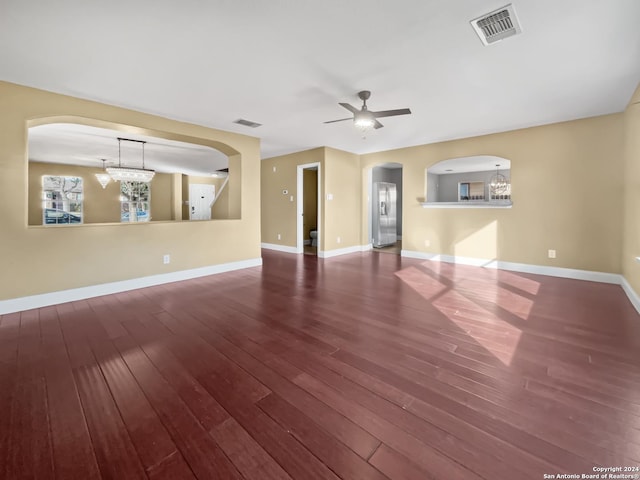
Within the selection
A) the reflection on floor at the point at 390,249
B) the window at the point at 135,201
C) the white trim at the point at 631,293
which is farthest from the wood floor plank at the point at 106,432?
the window at the point at 135,201

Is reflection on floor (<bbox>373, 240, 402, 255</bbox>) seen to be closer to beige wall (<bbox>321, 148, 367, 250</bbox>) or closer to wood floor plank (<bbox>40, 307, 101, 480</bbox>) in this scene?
beige wall (<bbox>321, 148, 367, 250</bbox>)

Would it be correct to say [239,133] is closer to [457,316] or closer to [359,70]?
[359,70]

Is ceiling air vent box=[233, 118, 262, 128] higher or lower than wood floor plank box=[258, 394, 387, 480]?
higher

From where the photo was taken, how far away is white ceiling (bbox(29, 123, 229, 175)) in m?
5.36

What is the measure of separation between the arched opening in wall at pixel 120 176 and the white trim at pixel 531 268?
13.9ft

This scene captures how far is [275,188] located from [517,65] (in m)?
5.64

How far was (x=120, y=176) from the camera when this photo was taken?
6.34 metres

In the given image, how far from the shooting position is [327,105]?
12.4 feet

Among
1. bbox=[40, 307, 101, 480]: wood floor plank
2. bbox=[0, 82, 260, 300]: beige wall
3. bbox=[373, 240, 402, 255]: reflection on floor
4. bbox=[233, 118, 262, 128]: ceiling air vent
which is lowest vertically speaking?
bbox=[40, 307, 101, 480]: wood floor plank

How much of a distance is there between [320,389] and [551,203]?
5.05 metres

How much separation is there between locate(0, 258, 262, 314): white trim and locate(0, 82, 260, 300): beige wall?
2.5 inches

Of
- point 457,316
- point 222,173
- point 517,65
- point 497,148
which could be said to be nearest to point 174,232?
point 457,316

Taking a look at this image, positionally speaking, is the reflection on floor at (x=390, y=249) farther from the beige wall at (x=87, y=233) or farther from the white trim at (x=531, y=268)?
the beige wall at (x=87, y=233)

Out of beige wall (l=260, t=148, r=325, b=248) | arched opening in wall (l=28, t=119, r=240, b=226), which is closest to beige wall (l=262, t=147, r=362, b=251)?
beige wall (l=260, t=148, r=325, b=248)
